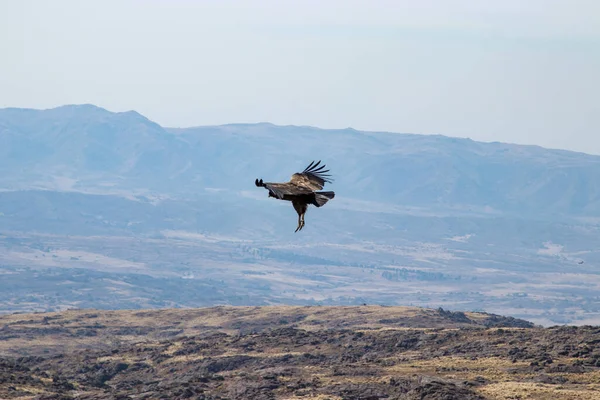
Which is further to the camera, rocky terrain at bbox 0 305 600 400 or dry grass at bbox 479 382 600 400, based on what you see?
rocky terrain at bbox 0 305 600 400

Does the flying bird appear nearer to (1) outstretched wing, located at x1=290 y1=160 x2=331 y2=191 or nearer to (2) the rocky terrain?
(1) outstretched wing, located at x1=290 y1=160 x2=331 y2=191

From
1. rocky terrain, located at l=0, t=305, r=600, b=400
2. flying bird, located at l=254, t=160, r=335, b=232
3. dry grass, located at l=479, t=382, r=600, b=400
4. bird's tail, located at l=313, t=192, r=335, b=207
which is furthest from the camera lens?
rocky terrain, located at l=0, t=305, r=600, b=400

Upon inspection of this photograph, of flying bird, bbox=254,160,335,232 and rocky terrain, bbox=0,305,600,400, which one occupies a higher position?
flying bird, bbox=254,160,335,232

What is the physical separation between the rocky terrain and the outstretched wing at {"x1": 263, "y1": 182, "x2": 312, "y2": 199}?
109 feet

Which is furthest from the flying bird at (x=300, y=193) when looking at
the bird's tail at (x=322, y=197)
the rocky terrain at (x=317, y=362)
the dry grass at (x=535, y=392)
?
the dry grass at (x=535, y=392)

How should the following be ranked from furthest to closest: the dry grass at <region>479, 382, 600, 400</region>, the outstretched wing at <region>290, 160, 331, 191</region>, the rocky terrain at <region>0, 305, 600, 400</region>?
1. the rocky terrain at <region>0, 305, 600, 400</region>
2. the dry grass at <region>479, 382, 600, 400</region>
3. the outstretched wing at <region>290, 160, 331, 191</region>

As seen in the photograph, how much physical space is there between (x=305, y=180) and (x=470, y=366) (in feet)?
145

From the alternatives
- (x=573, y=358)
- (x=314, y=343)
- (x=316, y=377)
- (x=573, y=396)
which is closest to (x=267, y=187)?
(x=573, y=396)

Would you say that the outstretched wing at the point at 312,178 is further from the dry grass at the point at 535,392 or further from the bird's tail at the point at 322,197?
the dry grass at the point at 535,392

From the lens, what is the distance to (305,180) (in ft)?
106

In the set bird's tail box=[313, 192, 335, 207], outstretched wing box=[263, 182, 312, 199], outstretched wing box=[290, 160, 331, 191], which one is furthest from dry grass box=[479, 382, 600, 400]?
outstretched wing box=[263, 182, 312, 199]

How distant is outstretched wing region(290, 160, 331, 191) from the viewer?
104 ft

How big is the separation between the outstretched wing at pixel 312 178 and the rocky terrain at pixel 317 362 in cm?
3136

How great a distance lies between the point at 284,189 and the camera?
30469 millimetres
